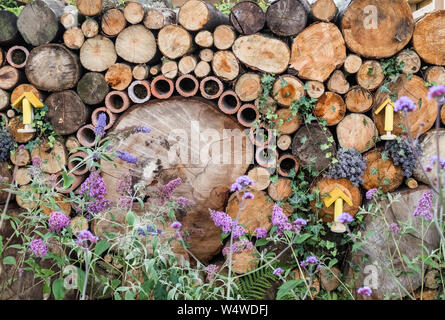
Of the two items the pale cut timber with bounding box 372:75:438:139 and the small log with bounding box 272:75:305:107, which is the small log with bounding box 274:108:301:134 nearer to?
the small log with bounding box 272:75:305:107

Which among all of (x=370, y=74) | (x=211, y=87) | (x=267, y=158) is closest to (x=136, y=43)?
(x=211, y=87)

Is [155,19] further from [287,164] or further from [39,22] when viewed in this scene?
[287,164]

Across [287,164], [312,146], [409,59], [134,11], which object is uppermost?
[134,11]

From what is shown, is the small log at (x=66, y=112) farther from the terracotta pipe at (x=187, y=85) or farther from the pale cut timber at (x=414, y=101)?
the pale cut timber at (x=414, y=101)

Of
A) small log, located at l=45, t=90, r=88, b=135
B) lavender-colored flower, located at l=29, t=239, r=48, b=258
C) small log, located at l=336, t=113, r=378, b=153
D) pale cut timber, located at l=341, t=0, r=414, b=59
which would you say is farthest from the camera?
small log, located at l=45, t=90, r=88, b=135

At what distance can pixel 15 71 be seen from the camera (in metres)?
2.42

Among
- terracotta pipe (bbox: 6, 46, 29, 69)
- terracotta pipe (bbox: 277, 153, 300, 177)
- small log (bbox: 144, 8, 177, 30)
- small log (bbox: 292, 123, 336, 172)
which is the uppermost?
small log (bbox: 144, 8, 177, 30)

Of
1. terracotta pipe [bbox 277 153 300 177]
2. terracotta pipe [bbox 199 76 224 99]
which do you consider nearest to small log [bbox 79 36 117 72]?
terracotta pipe [bbox 199 76 224 99]

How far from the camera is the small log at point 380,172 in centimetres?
229

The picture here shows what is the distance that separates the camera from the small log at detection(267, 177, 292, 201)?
7.68ft

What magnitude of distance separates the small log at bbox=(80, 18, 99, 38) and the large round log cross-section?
1.69ft

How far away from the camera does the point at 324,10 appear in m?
2.19

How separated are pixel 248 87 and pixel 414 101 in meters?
1.00

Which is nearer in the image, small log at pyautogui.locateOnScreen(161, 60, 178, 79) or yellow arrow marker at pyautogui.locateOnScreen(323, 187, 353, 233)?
yellow arrow marker at pyautogui.locateOnScreen(323, 187, 353, 233)
